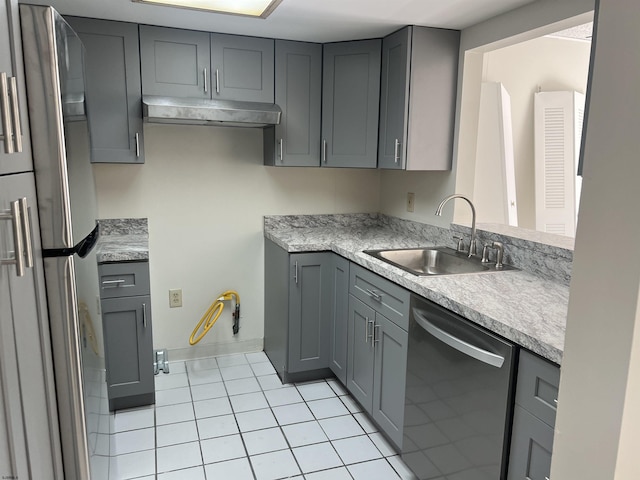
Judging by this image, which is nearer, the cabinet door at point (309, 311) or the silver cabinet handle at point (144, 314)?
the silver cabinet handle at point (144, 314)

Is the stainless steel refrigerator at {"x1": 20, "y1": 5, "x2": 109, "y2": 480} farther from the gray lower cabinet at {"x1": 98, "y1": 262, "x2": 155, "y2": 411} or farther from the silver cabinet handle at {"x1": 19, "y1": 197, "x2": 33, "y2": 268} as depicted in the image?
the gray lower cabinet at {"x1": 98, "y1": 262, "x2": 155, "y2": 411}

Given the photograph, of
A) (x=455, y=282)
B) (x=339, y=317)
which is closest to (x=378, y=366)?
(x=339, y=317)

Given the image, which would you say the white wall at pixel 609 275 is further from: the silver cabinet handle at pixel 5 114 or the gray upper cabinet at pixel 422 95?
the gray upper cabinet at pixel 422 95

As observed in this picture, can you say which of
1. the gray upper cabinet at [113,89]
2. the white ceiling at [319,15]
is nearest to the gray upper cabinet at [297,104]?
the white ceiling at [319,15]

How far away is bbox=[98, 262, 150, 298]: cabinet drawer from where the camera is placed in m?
2.44

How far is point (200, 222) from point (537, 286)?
6.81 feet

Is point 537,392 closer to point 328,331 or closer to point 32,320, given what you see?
point 32,320

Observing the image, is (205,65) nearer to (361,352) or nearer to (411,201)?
(411,201)

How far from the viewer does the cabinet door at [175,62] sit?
2.61 m

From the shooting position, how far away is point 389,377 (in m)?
2.24

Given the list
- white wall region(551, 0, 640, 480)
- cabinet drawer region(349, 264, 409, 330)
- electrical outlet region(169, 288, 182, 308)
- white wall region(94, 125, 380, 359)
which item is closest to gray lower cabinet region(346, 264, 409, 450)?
cabinet drawer region(349, 264, 409, 330)

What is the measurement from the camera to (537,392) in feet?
4.51

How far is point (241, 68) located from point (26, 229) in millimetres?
2016

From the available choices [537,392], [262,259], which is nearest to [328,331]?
[262,259]
